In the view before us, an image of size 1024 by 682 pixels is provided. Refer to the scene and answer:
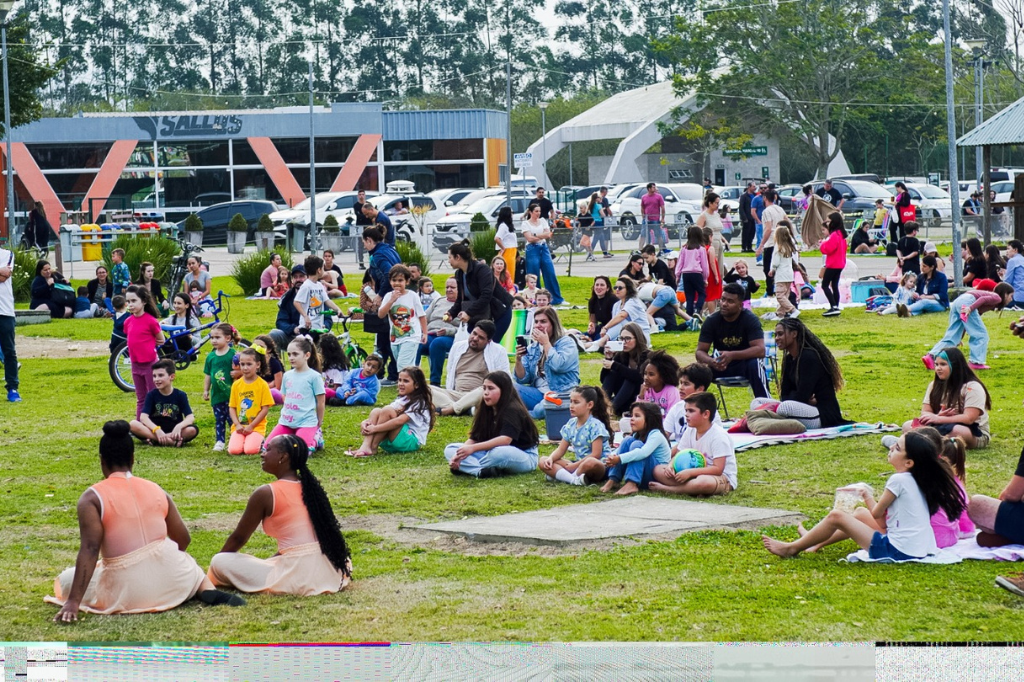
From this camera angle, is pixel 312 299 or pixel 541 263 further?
pixel 541 263

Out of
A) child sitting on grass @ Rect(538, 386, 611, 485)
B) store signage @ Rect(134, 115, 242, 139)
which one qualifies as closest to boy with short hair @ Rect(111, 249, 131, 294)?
child sitting on grass @ Rect(538, 386, 611, 485)

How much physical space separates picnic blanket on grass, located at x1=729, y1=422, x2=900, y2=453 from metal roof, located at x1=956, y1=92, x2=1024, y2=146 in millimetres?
14891

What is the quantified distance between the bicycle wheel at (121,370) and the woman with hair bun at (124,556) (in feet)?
29.4

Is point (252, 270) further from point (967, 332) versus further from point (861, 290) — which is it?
point (967, 332)

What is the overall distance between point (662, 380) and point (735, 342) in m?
1.86

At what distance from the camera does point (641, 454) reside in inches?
381

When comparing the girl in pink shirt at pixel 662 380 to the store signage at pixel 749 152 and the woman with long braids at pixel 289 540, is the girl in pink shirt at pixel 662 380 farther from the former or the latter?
the store signage at pixel 749 152

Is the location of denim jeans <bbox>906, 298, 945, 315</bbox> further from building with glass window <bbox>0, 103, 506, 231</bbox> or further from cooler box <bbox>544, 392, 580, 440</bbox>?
building with glass window <bbox>0, 103, 506, 231</bbox>

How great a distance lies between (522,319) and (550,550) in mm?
7855

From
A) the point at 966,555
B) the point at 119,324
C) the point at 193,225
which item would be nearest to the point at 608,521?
the point at 966,555

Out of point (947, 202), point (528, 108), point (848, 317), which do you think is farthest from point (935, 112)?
point (848, 317)

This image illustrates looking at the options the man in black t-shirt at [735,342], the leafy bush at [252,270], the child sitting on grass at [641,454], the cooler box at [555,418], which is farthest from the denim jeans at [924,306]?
the leafy bush at [252,270]

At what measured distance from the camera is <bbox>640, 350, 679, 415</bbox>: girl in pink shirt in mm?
11031

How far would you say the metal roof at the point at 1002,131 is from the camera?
83.3 feet
